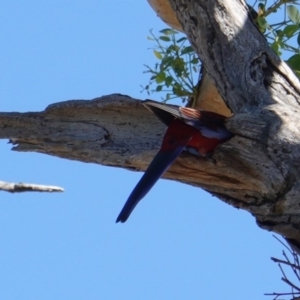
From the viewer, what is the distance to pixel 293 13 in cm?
301

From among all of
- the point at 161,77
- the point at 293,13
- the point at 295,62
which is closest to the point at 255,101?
the point at 295,62

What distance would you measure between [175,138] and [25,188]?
0.72 meters

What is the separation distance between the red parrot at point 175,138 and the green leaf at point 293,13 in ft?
2.22

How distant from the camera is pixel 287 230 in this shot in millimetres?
2416

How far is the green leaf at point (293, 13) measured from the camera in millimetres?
2990

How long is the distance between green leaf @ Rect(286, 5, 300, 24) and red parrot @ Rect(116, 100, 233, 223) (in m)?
Result: 0.68

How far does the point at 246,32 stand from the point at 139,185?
685 mm

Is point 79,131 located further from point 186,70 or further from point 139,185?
point 186,70

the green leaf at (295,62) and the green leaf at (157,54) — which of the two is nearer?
the green leaf at (295,62)

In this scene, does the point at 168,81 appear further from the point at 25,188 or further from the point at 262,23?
the point at 25,188

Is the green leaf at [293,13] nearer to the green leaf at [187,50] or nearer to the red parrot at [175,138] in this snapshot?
the green leaf at [187,50]

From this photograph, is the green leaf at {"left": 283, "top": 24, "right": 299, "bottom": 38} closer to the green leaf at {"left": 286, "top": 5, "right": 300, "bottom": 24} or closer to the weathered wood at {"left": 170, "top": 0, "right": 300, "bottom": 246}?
the green leaf at {"left": 286, "top": 5, "right": 300, "bottom": 24}

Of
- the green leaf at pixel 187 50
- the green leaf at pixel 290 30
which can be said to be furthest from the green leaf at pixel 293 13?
the green leaf at pixel 187 50

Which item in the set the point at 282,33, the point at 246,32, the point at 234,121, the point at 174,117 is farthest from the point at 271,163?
the point at 282,33
